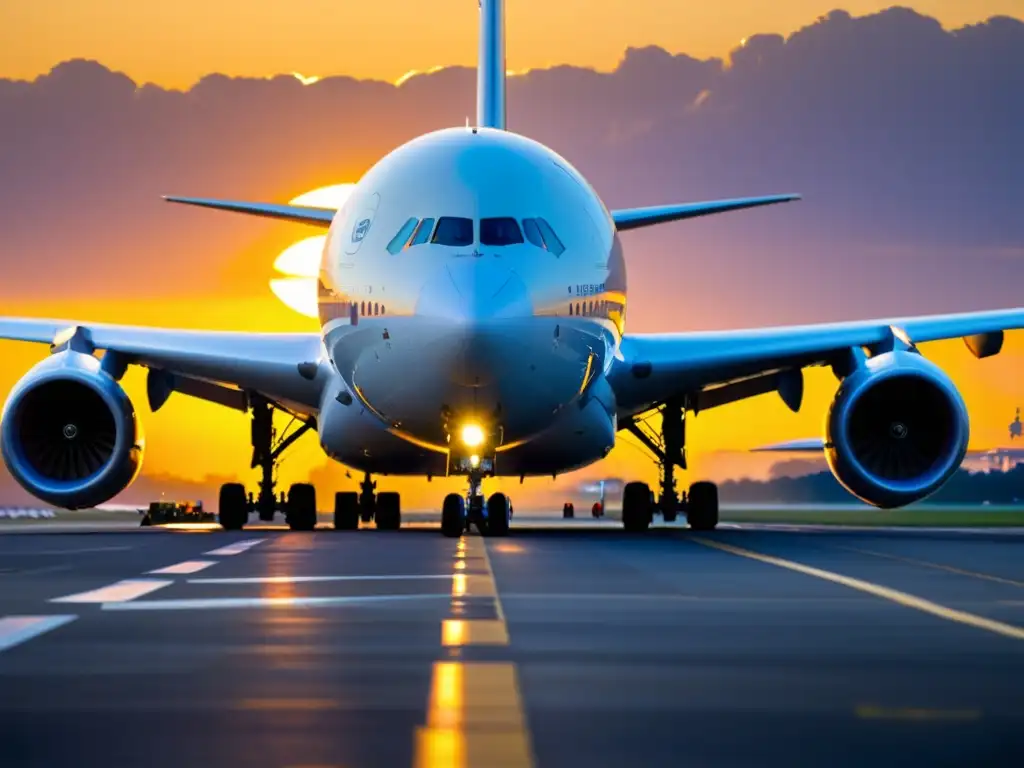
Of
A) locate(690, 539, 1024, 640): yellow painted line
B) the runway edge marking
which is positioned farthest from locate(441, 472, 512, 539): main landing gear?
the runway edge marking

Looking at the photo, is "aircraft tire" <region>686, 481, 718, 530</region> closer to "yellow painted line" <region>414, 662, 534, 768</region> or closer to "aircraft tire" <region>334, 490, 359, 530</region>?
"aircraft tire" <region>334, 490, 359, 530</region>

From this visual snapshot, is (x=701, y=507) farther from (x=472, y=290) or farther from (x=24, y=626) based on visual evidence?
(x=24, y=626)

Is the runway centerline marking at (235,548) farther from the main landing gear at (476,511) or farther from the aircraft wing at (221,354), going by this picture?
the aircraft wing at (221,354)

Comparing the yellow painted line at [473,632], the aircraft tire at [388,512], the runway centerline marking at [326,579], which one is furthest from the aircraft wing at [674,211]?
the yellow painted line at [473,632]

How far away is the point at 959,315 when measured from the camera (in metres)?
28.0

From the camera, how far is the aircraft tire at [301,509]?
1158 inches

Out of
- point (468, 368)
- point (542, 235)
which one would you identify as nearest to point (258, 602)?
point (468, 368)

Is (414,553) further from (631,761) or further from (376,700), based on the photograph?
(631,761)

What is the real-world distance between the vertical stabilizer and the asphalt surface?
19.3 m

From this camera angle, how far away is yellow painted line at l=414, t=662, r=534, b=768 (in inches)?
201

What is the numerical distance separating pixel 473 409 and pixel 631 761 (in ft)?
54.6

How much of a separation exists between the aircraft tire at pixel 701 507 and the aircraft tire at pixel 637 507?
64 centimetres

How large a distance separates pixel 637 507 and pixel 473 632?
20.1 meters

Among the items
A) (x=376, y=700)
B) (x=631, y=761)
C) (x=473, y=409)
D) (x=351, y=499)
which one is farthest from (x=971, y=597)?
(x=351, y=499)
